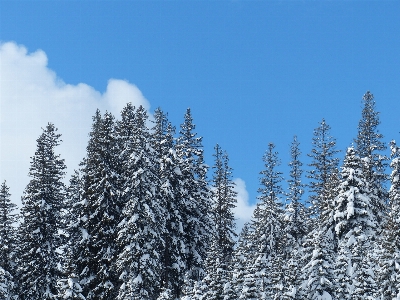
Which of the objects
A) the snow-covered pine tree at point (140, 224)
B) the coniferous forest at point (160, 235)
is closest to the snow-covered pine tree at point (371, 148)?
the coniferous forest at point (160, 235)

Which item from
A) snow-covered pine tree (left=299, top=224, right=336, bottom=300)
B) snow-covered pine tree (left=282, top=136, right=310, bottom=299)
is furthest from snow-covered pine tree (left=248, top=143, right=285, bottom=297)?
snow-covered pine tree (left=299, top=224, right=336, bottom=300)

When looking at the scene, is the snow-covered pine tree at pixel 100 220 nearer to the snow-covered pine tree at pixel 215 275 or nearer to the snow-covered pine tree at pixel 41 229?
the snow-covered pine tree at pixel 41 229

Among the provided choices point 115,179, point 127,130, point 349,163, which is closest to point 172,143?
point 127,130

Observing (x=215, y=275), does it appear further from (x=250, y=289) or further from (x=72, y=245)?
(x=72, y=245)

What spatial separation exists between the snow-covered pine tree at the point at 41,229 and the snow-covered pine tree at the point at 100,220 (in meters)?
4.14

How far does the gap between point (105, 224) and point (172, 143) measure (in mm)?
12020

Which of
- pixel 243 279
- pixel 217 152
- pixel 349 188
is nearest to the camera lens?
pixel 243 279

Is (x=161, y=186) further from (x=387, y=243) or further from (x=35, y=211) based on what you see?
(x=387, y=243)

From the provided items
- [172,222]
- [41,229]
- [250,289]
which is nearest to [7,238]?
[41,229]

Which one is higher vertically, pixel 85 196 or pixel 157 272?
pixel 85 196

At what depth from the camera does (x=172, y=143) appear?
157 feet

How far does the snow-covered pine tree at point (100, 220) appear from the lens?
37.9 m

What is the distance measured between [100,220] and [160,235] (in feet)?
16.6

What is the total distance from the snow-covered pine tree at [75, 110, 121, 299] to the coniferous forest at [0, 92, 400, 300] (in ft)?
0.30
